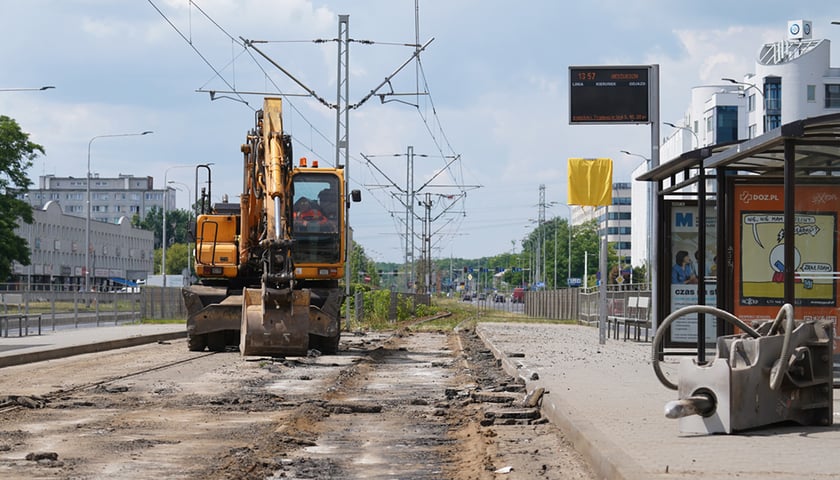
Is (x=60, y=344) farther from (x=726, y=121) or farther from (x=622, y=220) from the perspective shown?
(x=622, y=220)

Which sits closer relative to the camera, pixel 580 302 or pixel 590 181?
pixel 590 181

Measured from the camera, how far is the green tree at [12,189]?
71.2m

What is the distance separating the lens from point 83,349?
89.7ft

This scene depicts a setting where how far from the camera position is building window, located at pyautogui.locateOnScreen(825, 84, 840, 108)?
90688mm

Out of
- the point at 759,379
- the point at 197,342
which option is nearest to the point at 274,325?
the point at 197,342

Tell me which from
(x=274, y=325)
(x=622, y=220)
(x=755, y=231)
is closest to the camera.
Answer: (x=755, y=231)

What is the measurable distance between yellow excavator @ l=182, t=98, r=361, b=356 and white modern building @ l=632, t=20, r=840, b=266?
A: 6027 centimetres

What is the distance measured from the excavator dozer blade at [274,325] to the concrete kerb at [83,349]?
422 centimetres

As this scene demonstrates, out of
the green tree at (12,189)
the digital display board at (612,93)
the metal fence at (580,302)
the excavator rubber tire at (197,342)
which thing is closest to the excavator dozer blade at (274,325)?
the excavator rubber tire at (197,342)

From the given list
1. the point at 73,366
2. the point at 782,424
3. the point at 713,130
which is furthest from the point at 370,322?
the point at 713,130

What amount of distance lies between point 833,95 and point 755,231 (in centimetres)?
7807

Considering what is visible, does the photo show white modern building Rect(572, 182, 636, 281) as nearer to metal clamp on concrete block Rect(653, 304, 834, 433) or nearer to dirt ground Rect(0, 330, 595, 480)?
dirt ground Rect(0, 330, 595, 480)

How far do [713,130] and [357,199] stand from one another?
7983 centimetres

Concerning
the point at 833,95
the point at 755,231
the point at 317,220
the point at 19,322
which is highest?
the point at 833,95
